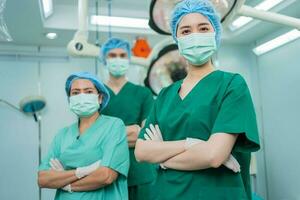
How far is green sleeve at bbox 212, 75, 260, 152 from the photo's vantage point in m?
1.06

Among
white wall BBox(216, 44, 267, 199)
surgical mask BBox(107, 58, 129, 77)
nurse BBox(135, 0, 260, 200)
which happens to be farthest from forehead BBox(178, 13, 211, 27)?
white wall BBox(216, 44, 267, 199)

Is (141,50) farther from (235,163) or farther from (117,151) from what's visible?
(235,163)

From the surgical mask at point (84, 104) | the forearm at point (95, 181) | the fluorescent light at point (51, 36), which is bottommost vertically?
the forearm at point (95, 181)

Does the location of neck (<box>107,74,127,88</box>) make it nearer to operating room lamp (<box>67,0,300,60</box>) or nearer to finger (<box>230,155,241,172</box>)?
operating room lamp (<box>67,0,300,60</box>)

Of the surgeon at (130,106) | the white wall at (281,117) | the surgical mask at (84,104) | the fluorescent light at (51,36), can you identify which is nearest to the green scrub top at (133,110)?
the surgeon at (130,106)

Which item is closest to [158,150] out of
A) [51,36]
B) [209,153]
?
[209,153]

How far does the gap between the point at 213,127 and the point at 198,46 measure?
0.29 m

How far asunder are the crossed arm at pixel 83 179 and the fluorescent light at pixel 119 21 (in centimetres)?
190

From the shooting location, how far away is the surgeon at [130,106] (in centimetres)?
198

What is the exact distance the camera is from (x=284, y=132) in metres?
3.59

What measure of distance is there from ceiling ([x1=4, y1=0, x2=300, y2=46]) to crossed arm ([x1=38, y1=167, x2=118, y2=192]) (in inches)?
61.4

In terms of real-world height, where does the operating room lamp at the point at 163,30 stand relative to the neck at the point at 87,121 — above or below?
above

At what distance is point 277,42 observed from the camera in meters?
3.61

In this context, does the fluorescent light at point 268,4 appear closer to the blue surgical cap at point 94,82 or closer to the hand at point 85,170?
the blue surgical cap at point 94,82
